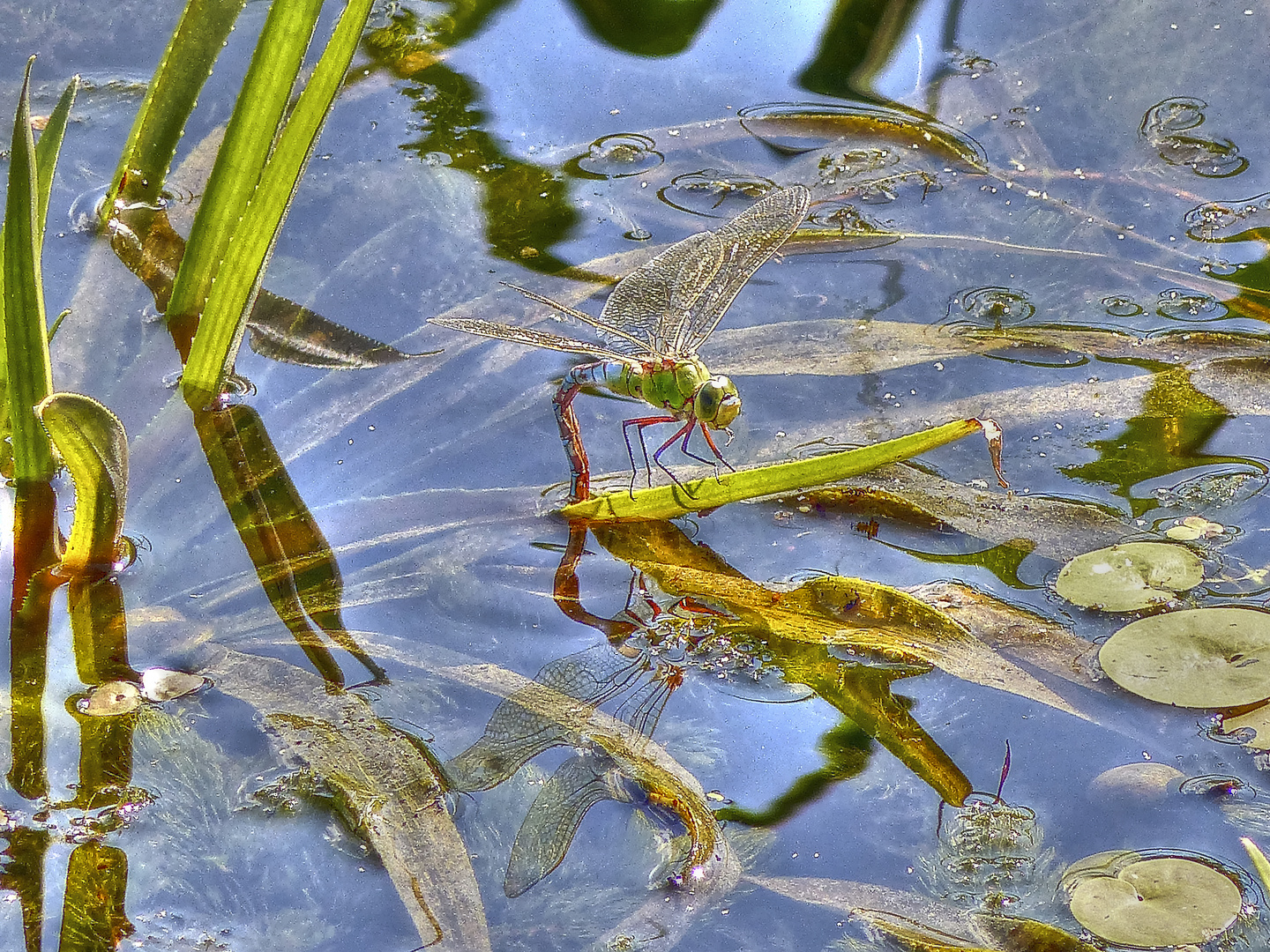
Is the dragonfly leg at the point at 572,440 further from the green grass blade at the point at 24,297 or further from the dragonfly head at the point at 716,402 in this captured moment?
the green grass blade at the point at 24,297

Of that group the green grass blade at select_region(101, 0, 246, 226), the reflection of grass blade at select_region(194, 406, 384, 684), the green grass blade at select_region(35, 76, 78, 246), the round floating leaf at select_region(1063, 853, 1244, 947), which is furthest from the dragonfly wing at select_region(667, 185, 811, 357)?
the round floating leaf at select_region(1063, 853, 1244, 947)

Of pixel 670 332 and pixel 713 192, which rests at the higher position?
pixel 713 192

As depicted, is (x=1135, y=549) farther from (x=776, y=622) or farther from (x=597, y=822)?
(x=597, y=822)

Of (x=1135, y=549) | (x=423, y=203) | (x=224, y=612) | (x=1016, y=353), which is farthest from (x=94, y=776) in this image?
(x=1016, y=353)

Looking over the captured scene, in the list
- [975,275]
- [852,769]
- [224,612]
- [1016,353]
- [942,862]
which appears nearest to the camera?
[942,862]

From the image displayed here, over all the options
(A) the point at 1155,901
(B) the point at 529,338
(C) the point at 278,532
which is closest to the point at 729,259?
(B) the point at 529,338

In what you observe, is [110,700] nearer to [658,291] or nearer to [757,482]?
[757,482]

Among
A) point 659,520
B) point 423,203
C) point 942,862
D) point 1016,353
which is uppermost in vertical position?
point 423,203
